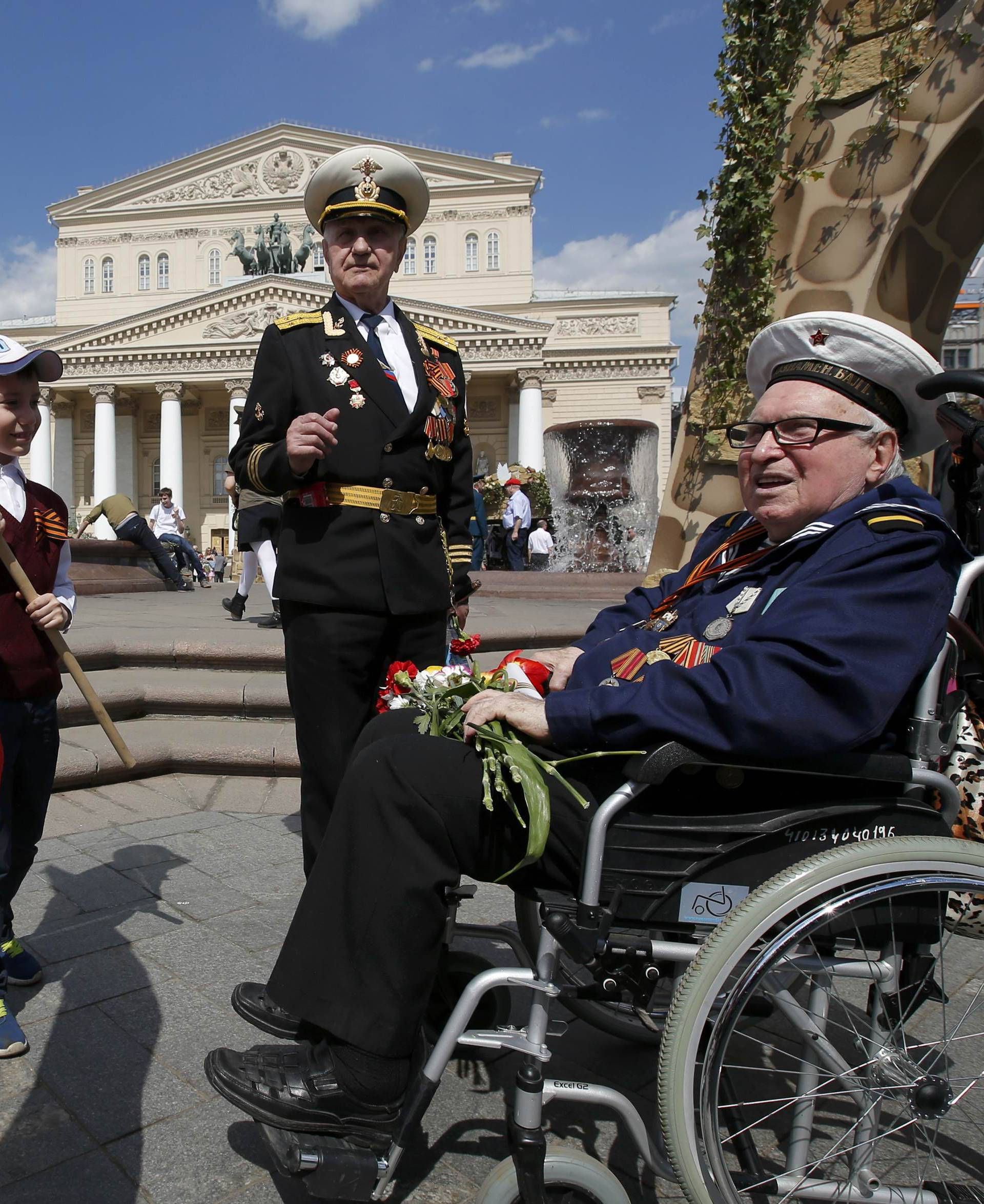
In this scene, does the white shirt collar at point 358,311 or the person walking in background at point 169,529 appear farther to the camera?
the person walking in background at point 169,529

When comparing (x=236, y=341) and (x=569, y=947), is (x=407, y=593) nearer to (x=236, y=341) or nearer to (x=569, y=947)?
(x=569, y=947)

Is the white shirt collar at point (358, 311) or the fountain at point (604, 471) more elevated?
the fountain at point (604, 471)

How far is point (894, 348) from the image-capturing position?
1803 millimetres

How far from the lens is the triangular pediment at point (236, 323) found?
45.0 m

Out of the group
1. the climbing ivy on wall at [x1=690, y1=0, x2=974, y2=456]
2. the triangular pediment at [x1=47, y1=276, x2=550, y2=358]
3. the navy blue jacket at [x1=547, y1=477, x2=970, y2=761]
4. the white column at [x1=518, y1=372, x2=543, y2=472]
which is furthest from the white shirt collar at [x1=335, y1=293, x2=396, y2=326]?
the white column at [x1=518, y1=372, x2=543, y2=472]

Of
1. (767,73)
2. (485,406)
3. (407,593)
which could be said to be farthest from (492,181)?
(407,593)

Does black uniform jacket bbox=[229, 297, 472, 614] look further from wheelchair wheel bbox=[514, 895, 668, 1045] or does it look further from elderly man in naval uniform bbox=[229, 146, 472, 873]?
wheelchair wheel bbox=[514, 895, 668, 1045]

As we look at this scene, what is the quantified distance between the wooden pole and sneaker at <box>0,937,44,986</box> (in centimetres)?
58

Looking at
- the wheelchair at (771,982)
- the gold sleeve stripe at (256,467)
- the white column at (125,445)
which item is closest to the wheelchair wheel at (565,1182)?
the wheelchair at (771,982)

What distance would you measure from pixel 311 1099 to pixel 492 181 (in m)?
56.7

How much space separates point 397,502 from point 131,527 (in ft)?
38.5

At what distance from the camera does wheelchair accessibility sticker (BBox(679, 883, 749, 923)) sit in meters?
1.55

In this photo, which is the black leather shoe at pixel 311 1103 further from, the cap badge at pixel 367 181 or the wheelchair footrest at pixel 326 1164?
the cap badge at pixel 367 181

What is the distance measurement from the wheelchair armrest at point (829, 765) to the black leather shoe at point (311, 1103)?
0.72 metres
